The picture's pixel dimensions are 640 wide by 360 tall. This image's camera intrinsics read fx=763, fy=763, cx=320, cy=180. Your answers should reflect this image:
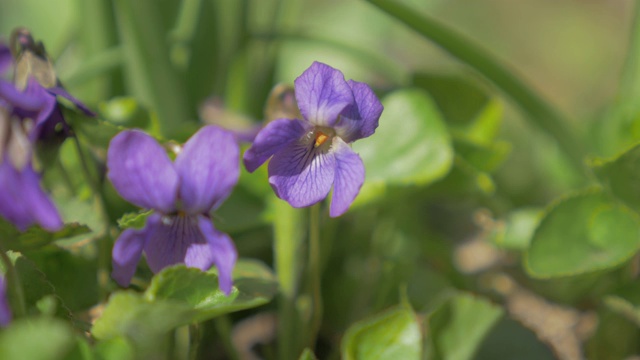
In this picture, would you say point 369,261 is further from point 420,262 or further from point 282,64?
point 282,64

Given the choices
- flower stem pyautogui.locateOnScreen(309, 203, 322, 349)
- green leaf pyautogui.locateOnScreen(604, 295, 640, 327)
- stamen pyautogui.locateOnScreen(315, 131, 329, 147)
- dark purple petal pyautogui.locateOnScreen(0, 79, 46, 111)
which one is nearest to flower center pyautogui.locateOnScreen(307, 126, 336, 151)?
stamen pyautogui.locateOnScreen(315, 131, 329, 147)

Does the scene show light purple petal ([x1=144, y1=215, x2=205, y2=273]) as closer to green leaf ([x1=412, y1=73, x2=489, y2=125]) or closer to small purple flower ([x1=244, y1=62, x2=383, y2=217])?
small purple flower ([x1=244, y1=62, x2=383, y2=217])

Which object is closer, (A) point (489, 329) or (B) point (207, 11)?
(A) point (489, 329)

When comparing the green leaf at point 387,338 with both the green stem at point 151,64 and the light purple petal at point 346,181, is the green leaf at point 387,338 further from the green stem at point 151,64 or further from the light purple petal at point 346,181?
the green stem at point 151,64

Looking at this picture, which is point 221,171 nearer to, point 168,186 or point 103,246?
point 168,186

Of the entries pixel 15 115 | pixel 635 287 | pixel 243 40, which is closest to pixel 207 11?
pixel 243 40

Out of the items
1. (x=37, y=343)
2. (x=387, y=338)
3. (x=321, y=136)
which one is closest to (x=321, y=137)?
(x=321, y=136)

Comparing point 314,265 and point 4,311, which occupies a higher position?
point 4,311
